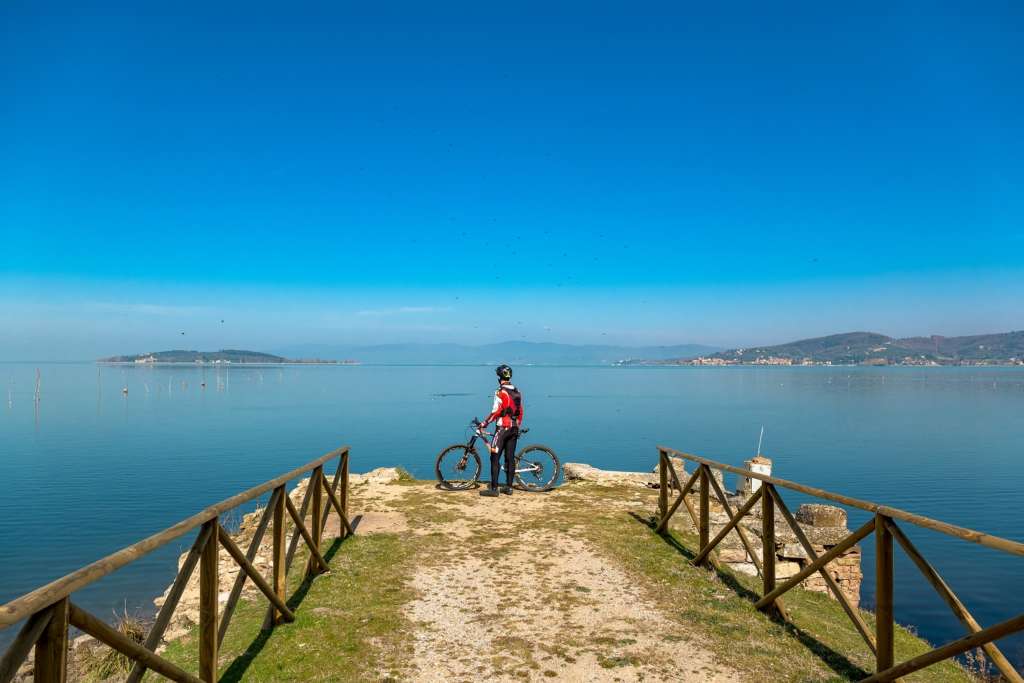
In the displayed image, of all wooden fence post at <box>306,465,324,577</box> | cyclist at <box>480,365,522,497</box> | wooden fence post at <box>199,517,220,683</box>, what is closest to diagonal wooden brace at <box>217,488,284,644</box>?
wooden fence post at <box>199,517,220,683</box>

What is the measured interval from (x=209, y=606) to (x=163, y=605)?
0.74 metres

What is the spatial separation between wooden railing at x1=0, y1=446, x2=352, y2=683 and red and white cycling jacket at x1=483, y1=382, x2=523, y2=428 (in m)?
5.19

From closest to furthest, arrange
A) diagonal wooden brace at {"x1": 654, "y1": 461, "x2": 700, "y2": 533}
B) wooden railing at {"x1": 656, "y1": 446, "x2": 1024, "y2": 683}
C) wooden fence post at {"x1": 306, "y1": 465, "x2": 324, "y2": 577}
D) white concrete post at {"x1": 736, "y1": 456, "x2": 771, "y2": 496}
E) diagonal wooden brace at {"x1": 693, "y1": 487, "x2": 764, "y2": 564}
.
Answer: wooden railing at {"x1": 656, "y1": 446, "x2": 1024, "y2": 683} < diagonal wooden brace at {"x1": 693, "y1": 487, "x2": 764, "y2": 564} < wooden fence post at {"x1": 306, "y1": 465, "x2": 324, "y2": 577} < diagonal wooden brace at {"x1": 654, "y1": 461, "x2": 700, "y2": 533} < white concrete post at {"x1": 736, "y1": 456, "x2": 771, "y2": 496}

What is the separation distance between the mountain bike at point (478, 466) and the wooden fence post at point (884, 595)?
31.9 ft

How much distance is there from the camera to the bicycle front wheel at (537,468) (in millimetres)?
15914

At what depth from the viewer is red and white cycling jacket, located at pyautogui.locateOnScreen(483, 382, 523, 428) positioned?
13.7 meters

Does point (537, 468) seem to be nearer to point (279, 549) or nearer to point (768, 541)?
point (768, 541)

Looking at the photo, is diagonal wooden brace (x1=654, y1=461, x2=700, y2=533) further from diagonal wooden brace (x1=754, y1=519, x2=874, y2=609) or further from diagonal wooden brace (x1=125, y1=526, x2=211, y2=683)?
diagonal wooden brace (x1=125, y1=526, x2=211, y2=683)

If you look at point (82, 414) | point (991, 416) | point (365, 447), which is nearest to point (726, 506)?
point (365, 447)

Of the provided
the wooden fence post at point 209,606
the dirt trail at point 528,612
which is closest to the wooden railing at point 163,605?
the wooden fence post at point 209,606

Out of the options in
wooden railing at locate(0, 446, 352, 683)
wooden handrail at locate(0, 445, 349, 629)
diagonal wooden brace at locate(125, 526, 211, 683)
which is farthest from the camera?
diagonal wooden brace at locate(125, 526, 211, 683)

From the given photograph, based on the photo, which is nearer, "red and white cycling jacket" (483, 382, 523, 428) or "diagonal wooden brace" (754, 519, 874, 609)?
"diagonal wooden brace" (754, 519, 874, 609)

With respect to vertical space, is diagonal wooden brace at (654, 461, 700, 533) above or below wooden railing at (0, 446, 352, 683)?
below

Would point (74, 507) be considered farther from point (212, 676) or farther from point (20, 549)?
point (212, 676)
